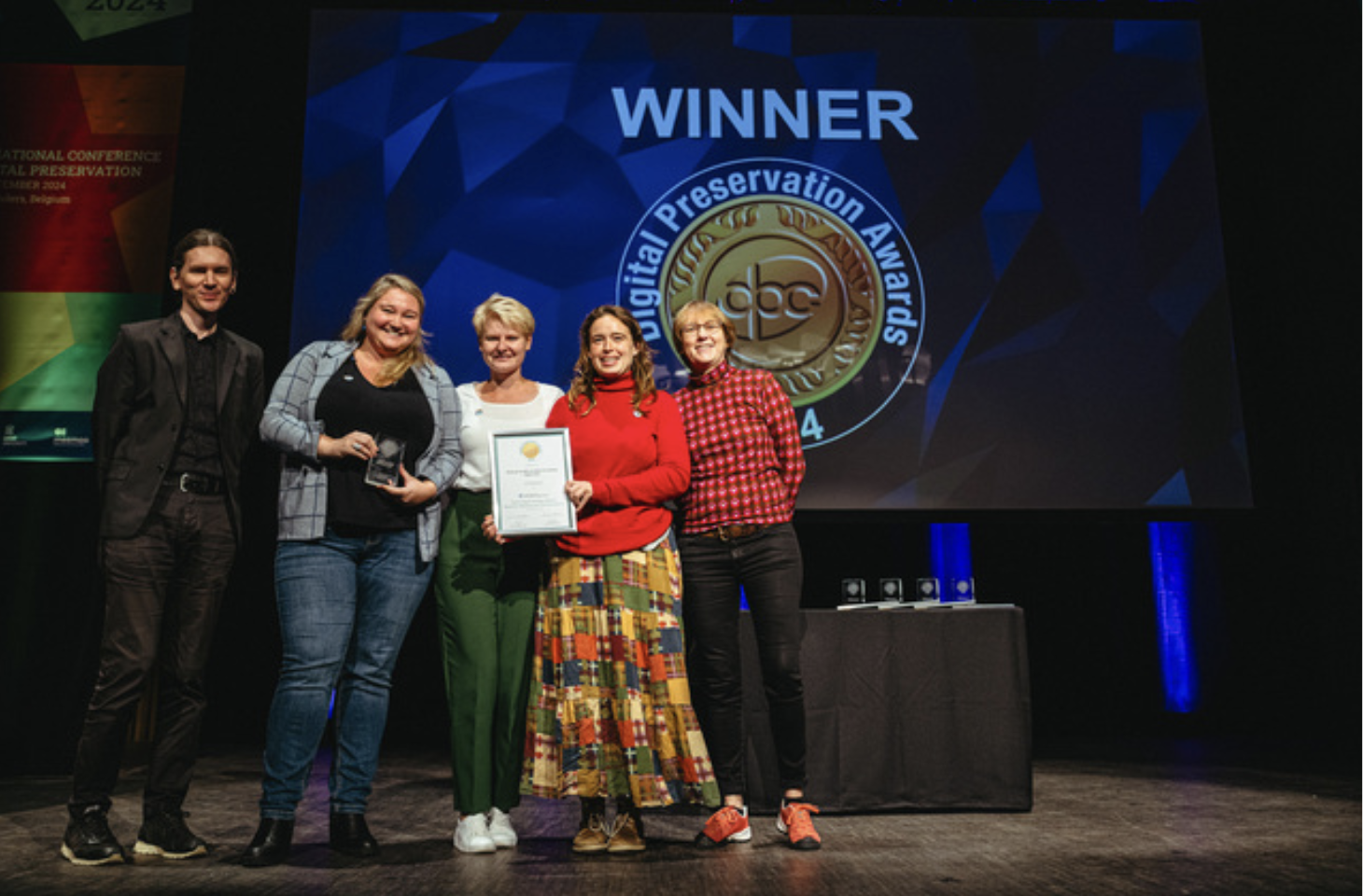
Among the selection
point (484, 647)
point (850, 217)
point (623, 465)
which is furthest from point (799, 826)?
point (850, 217)

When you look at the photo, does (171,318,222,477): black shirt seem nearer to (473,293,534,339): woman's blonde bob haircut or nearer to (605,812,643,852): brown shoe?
(473,293,534,339): woman's blonde bob haircut

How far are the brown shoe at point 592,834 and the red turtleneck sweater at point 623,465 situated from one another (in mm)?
661

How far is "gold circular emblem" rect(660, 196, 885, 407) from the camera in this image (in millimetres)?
4016

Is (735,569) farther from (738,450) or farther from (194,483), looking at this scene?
(194,483)

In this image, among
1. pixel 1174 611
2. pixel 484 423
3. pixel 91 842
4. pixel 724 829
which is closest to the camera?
pixel 91 842

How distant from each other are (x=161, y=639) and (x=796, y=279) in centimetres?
265

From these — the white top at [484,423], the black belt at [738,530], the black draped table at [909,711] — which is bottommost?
the black draped table at [909,711]

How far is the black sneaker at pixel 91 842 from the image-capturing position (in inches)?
90.4

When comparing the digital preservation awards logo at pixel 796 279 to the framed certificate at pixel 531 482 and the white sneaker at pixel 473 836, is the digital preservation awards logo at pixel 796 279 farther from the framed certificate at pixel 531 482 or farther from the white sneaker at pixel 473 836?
the white sneaker at pixel 473 836

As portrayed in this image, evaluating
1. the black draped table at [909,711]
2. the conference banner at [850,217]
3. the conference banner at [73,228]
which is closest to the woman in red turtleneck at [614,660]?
the black draped table at [909,711]

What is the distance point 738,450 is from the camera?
2688 millimetres

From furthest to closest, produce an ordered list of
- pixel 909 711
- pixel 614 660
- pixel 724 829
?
pixel 909 711
pixel 724 829
pixel 614 660

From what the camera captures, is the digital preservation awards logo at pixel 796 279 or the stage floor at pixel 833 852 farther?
the digital preservation awards logo at pixel 796 279

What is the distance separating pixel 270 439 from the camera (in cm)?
240
